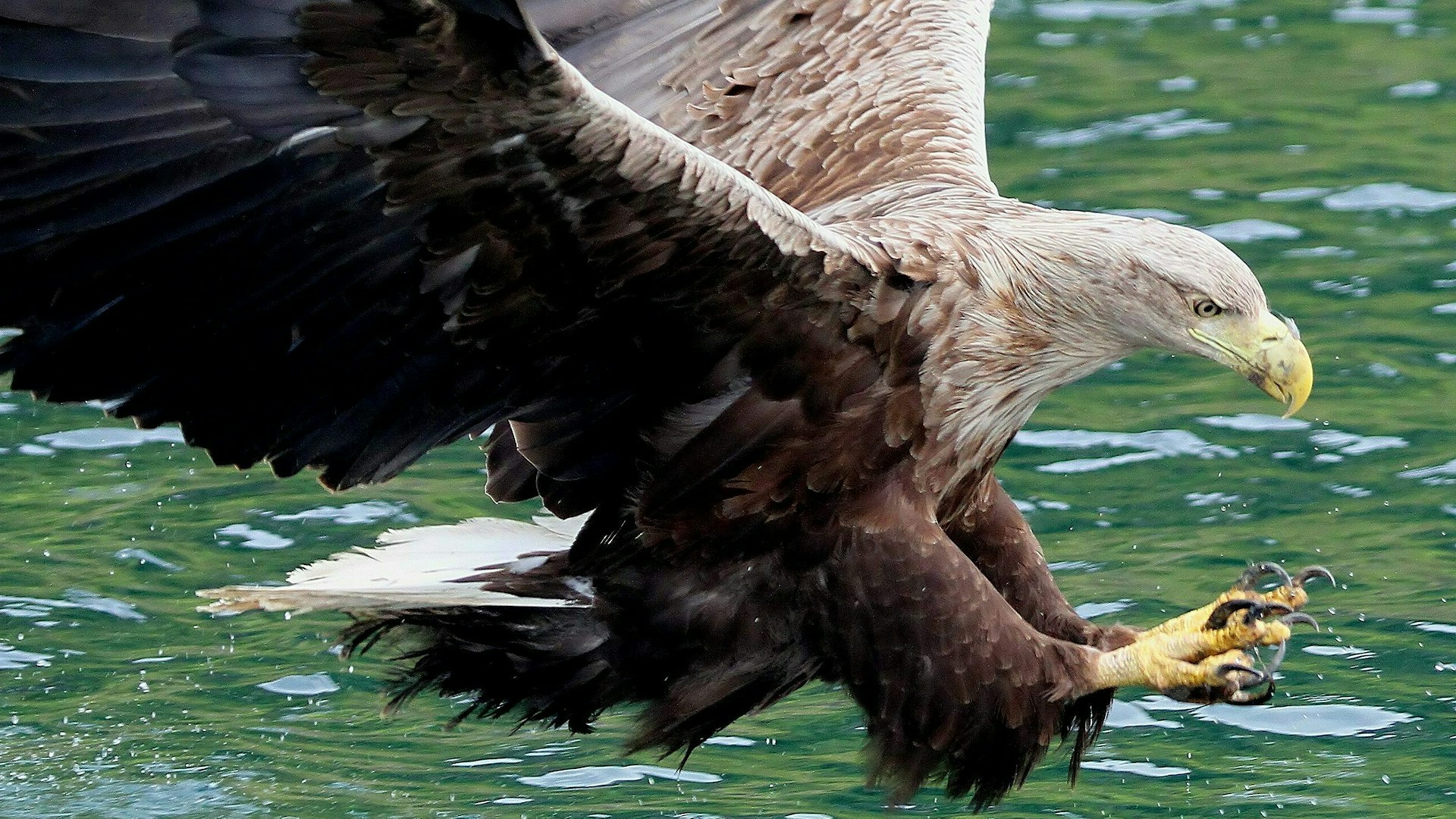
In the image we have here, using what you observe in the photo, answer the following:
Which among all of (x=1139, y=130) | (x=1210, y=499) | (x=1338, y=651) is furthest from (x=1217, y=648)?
(x=1139, y=130)

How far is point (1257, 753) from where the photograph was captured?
5.55 meters

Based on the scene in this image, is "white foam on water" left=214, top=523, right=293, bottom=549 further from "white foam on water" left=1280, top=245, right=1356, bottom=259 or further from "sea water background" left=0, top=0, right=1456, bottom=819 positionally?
"white foam on water" left=1280, top=245, right=1356, bottom=259

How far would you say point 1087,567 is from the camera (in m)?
6.54

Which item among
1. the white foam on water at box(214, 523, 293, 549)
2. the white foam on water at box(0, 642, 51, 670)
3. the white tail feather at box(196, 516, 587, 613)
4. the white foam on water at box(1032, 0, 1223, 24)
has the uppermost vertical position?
the white tail feather at box(196, 516, 587, 613)

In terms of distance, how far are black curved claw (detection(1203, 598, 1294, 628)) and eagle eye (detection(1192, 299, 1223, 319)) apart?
1.80 feet

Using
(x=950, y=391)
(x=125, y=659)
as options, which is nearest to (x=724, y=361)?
(x=950, y=391)

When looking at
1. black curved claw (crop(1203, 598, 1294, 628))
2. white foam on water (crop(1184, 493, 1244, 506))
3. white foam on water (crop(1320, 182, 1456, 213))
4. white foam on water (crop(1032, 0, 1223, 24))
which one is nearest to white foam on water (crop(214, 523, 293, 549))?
white foam on water (crop(1184, 493, 1244, 506))

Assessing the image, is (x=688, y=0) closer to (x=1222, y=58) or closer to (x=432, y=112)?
(x=432, y=112)

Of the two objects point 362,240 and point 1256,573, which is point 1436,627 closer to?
point 1256,573

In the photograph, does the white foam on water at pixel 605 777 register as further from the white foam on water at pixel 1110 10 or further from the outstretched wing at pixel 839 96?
the white foam on water at pixel 1110 10

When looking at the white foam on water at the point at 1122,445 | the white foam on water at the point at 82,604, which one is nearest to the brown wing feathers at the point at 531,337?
the white foam on water at the point at 82,604

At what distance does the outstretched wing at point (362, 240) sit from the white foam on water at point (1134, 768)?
5.14 feet

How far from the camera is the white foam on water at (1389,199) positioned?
8773 mm

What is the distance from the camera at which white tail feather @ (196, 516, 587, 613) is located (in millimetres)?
4688
